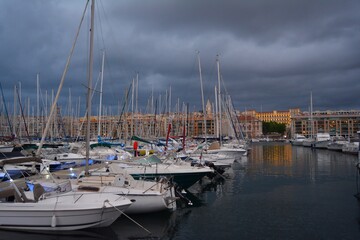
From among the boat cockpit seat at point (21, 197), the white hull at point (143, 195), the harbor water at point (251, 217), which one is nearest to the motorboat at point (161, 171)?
the harbor water at point (251, 217)

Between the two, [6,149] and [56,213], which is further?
[6,149]

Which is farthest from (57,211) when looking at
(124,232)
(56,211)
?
(124,232)

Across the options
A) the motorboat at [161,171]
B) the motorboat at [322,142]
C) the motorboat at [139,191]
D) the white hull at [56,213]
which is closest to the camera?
the white hull at [56,213]

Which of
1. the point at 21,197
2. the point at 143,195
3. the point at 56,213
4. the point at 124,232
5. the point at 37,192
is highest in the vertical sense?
the point at 37,192

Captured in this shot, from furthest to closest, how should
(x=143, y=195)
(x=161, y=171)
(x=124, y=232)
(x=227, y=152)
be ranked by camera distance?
1. (x=227, y=152)
2. (x=161, y=171)
3. (x=143, y=195)
4. (x=124, y=232)

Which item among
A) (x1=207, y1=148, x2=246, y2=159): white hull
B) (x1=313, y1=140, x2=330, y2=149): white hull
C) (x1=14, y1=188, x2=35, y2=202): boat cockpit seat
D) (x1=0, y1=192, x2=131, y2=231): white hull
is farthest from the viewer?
(x1=313, y1=140, x2=330, y2=149): white hull

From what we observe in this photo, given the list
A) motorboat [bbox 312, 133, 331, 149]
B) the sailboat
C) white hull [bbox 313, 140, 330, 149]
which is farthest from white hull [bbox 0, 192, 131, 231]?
motorboat [bbox 312, 133, 331, 149]

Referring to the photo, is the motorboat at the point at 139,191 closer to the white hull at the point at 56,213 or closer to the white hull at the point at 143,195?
the white hull at the point at 143,195

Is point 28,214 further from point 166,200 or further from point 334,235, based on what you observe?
point 334,235

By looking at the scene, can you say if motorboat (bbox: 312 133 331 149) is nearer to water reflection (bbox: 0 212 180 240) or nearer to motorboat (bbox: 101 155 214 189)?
motorboat (bbox: 101 155 214 189)

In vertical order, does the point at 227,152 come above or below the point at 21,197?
above

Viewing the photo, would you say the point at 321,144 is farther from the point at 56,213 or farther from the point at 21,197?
the point at 21,197

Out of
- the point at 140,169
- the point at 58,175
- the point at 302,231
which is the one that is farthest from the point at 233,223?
the point at 58,175

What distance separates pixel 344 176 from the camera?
34.9 meters
